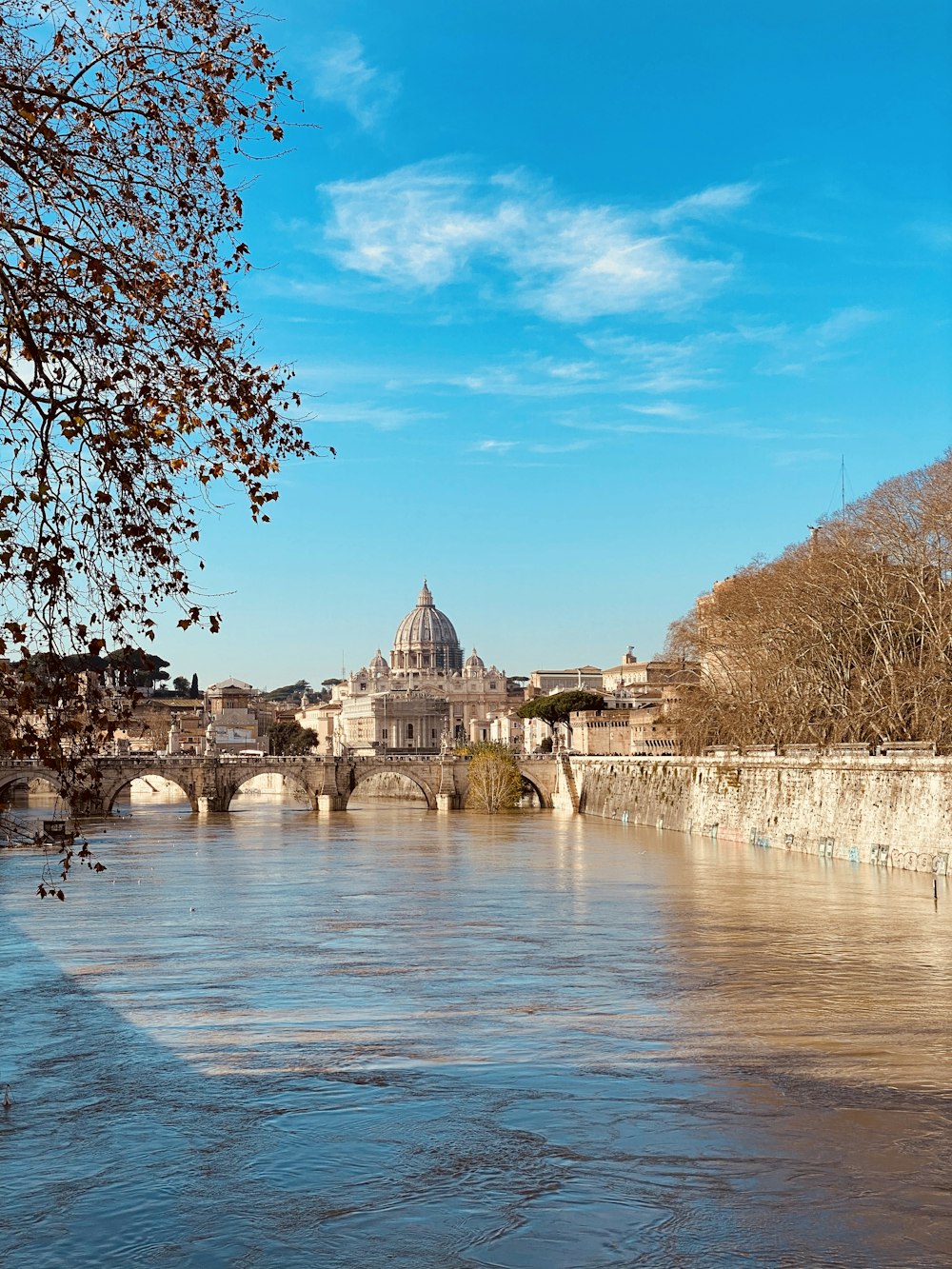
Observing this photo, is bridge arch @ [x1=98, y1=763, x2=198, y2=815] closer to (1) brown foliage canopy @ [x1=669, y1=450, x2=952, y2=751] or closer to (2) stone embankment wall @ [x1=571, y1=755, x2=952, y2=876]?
(2) stone embankment wall @ [x1=571, y1=755, x2=952, y2=876]

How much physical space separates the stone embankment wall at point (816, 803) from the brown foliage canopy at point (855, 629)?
6.82 ft

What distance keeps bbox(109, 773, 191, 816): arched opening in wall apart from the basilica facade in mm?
29620

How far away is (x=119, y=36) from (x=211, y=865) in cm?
3378

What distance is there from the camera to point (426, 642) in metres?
190

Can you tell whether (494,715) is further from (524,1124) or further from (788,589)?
(524,1124)

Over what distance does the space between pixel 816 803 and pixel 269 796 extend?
7392 centimetres

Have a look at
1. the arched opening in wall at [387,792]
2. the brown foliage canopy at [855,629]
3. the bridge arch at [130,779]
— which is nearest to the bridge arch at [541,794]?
the bridge arch at [130,779]

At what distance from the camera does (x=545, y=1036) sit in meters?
15.1

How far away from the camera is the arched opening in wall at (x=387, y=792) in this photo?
95625 mm

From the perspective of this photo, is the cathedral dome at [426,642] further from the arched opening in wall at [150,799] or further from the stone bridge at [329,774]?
the stone bridge at [329,774]

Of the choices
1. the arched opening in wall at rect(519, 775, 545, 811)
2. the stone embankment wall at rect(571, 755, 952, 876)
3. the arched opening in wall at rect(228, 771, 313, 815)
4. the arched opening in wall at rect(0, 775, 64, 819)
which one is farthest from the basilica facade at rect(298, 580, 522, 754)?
the stone embankment wall at rect(571, 755, 952, 876)

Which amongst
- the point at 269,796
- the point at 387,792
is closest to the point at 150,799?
the point at 269,796

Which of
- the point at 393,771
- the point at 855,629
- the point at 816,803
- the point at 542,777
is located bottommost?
the point at 816,803

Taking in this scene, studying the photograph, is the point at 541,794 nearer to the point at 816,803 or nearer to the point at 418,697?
the point at 816,803
